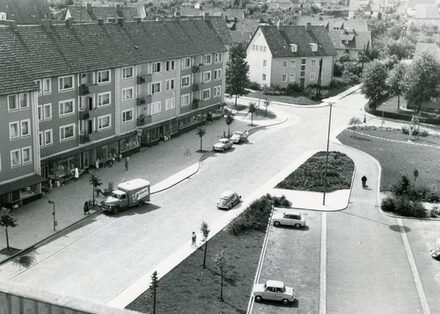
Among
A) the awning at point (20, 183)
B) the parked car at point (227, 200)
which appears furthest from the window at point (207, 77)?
the awning at point (20, 183)

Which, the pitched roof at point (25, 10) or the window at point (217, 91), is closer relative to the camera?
the pitched roof at point (25, 10)

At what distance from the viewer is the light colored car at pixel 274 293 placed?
33406 mm

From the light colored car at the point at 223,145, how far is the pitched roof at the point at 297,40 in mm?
38732

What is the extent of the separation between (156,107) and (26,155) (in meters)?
23.2

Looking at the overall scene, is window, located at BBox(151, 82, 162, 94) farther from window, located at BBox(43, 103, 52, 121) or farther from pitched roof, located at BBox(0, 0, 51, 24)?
pitched roof, located at BBox(0, 0, 51, 24)

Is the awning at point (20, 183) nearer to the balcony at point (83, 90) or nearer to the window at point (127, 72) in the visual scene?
the balcony at point (83, 90)

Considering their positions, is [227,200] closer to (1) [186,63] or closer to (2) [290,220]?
(2) [290,220]

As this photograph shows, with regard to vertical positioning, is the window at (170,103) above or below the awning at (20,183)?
above

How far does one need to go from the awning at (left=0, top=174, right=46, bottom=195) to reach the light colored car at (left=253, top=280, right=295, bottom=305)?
22640 mm

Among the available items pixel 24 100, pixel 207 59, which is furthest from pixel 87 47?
pixel 207 59

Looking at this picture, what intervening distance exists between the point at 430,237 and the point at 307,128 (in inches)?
1447

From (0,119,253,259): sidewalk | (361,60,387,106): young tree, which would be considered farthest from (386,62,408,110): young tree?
(0,119,253,259): sidewalk

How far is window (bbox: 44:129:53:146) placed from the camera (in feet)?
171

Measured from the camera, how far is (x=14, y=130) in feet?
153
